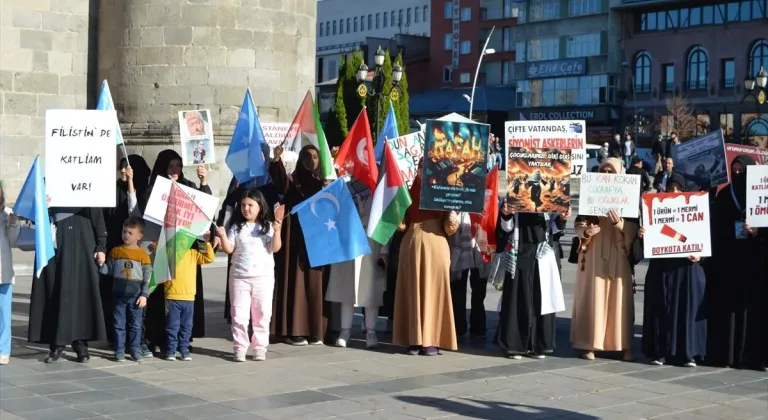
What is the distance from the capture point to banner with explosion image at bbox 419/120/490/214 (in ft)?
34.1

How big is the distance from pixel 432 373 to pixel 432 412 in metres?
1.58

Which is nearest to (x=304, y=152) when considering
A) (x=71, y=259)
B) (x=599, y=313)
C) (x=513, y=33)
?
(x=71, y=259)

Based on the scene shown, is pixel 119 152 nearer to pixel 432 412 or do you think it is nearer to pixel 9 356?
pixel 9 356

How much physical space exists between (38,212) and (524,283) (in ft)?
14.2

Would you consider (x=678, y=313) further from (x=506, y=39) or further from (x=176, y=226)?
(x=506, y=39)

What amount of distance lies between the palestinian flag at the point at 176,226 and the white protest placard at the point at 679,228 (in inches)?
156

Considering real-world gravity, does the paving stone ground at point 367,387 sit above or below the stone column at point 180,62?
below

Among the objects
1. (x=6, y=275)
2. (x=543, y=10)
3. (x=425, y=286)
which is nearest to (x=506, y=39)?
(x=543, y=10)

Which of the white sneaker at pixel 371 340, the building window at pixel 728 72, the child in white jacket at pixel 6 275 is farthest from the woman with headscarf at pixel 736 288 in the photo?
the building window at pixel 728 72

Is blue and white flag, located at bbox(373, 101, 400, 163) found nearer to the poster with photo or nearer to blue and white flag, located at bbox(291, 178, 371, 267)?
blue and white flag, located at bbox(291, 178, 371, 267)

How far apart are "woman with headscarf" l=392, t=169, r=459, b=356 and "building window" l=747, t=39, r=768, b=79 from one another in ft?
195

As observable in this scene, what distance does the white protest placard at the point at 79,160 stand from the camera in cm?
970

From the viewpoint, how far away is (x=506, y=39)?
87.4 metres

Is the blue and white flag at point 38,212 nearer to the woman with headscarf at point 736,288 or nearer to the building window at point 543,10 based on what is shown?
the woman with headscarf at point 736,288
